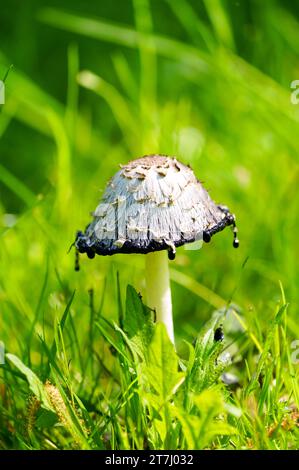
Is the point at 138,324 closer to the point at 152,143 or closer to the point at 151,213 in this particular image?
the point at 151,213

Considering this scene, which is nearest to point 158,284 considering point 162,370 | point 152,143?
point 162,370

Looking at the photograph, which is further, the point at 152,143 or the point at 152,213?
the point at 152,143

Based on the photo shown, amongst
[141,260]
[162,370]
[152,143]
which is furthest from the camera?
[152,143]

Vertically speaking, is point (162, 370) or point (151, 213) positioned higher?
point (151, 213)

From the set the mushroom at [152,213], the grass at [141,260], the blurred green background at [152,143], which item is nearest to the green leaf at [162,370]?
the grass at [141,260]

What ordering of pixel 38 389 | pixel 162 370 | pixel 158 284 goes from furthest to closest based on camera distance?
1. pixel 158 284
2. pixel 38 389
3. pixel 162 370

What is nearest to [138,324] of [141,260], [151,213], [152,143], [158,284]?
[158,284]

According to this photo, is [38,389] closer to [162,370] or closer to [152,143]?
[162,370]

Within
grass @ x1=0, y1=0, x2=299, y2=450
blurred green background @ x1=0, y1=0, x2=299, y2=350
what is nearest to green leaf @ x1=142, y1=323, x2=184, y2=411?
grass @ x1=0, y1=0, x2=299, y2=450

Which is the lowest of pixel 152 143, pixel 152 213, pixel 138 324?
pixel 138 324

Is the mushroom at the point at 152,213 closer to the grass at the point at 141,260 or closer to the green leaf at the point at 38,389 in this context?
the grass at the point at 141,260
